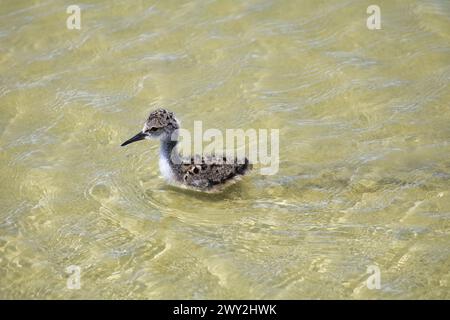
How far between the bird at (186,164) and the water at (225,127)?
181 mm

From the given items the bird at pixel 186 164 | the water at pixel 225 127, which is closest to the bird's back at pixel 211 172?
the bird at pixel 186 164

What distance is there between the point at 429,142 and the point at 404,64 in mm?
1759

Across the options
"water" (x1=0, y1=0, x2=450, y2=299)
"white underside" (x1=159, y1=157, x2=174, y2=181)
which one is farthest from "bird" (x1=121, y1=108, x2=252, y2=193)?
"water" (x1=0, y1=0, x2=450, y2=299)

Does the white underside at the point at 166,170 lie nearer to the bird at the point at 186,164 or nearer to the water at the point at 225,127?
the bird at the point at 186,164

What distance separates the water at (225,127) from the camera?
5.68 metres

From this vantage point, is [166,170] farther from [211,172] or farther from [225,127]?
[225,127]

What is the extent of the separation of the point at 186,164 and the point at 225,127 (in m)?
0.94

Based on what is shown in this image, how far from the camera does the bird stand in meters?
7.03

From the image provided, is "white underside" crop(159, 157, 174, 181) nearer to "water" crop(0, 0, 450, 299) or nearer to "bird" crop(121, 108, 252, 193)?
"bird" crop(121, 108, 252, 193)

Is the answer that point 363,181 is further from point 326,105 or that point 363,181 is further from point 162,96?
point 162,96

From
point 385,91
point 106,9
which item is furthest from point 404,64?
point 106,9
